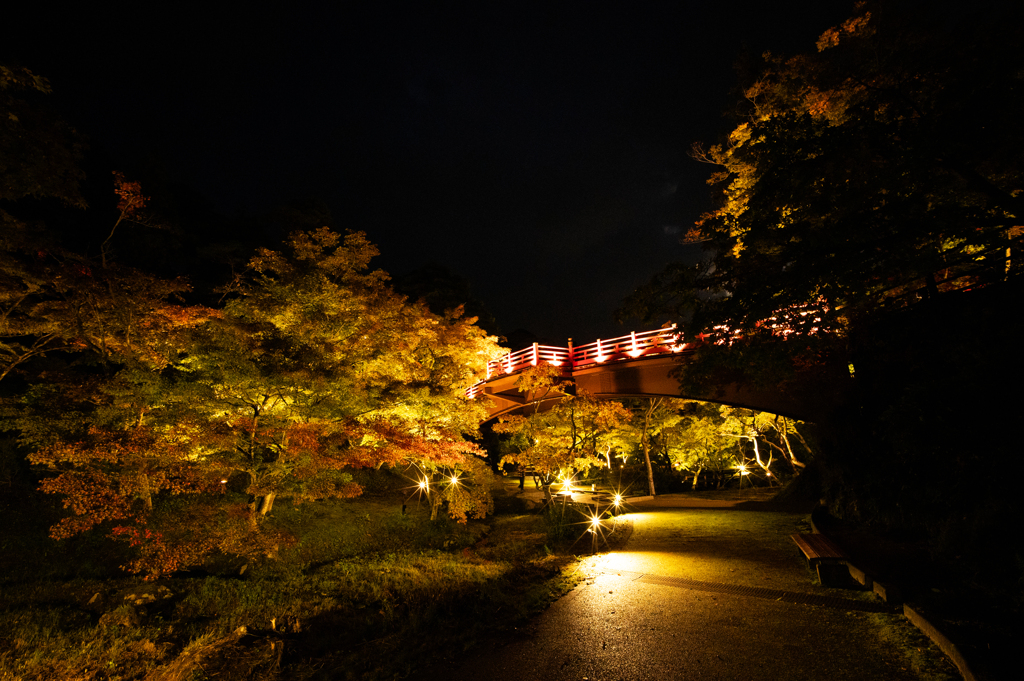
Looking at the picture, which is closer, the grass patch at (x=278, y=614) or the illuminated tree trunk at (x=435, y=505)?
the grass patch at (x=278, y=614)

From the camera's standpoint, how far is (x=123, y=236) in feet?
56.7

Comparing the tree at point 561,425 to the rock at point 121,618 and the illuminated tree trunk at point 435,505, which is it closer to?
the illuminated tree trunk at point 435,505

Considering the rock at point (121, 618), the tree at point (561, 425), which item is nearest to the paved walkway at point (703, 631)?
the rock at point (121, 618)

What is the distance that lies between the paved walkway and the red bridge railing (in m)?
7.79

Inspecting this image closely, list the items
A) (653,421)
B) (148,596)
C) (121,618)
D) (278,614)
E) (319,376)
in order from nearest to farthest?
(121,618)
(148,596)
(278,614)
(319,376)
(653,421)

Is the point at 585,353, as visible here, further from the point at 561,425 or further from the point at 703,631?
the point at 703,631

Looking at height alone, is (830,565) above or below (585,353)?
below

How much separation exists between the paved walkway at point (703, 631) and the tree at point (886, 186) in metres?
3.77

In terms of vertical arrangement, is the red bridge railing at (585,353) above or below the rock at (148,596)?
above

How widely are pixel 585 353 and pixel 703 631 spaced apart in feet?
41.1

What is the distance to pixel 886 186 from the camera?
4.98 m

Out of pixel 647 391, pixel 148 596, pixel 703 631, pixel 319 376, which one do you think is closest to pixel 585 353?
pixel 647 391

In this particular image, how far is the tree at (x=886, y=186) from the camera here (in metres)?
4.71

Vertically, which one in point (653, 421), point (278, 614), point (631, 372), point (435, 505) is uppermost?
point (631, 372)
